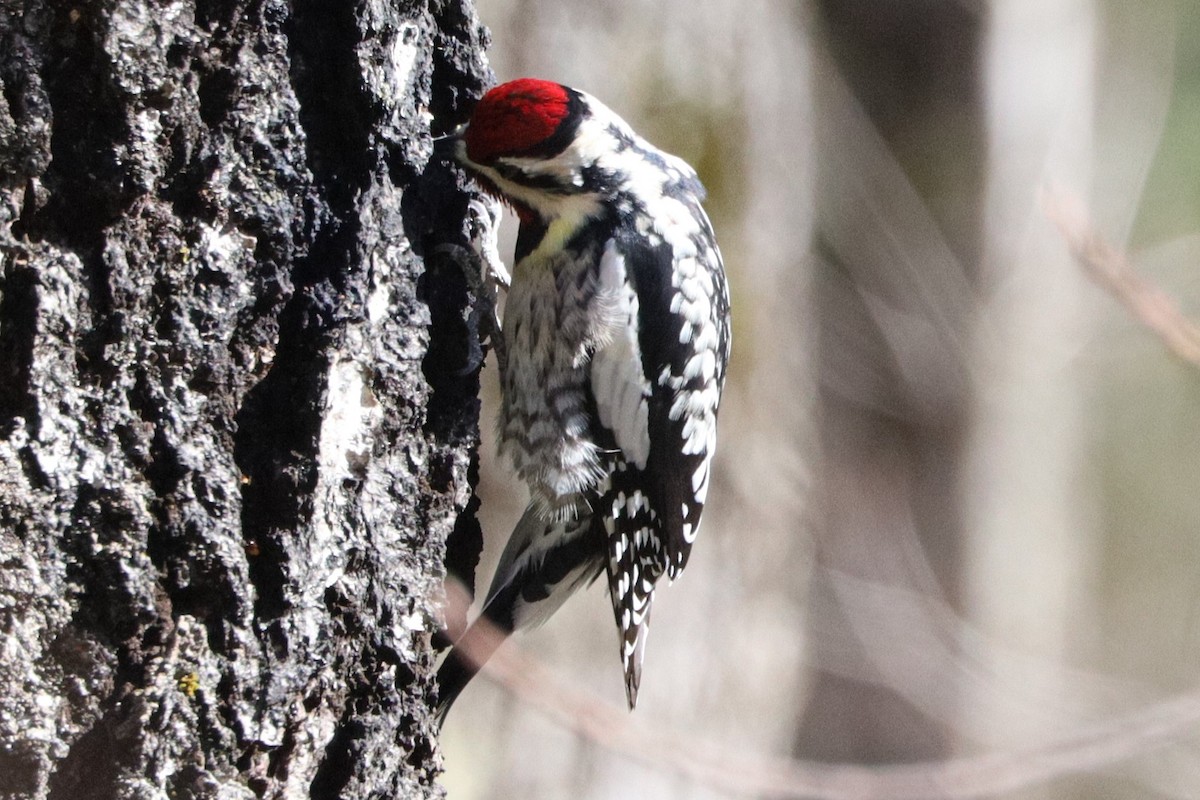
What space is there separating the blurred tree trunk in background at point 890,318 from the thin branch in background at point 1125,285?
7.86 ft

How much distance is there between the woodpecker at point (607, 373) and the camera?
2.17m

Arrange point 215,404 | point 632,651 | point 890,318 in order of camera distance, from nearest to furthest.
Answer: point 215,404 < point 632,651 < point 890,318

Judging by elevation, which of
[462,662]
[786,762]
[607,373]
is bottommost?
[786,762]

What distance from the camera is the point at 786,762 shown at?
2.81m

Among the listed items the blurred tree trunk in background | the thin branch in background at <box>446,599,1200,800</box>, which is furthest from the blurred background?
the thin branch in background at <box>446,599,1200,800</box>

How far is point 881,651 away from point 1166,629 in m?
3.28

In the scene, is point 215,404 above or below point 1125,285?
above

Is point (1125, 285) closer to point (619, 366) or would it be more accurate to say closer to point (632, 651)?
point (619, 366)

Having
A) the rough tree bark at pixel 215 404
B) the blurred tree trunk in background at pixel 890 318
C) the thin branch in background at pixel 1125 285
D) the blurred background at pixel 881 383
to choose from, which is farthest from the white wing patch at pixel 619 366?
the blurred tree trunk in background at pixel 890 318

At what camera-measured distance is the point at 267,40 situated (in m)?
1.43

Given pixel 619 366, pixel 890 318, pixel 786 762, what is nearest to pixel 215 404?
pixel 619 366

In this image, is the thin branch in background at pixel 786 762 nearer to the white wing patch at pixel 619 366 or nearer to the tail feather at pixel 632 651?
the tail feather at pixel 632 651

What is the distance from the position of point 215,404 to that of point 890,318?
3941 mm

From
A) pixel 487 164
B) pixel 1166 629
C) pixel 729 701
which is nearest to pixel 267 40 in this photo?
pixel 487 164
